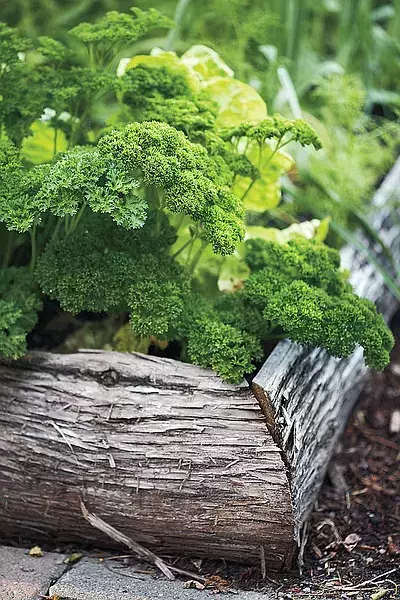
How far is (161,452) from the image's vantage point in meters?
1.63

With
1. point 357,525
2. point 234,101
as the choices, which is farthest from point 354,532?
point 234,101

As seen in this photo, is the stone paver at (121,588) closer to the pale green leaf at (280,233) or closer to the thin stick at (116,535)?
the thin stick at (116,535)

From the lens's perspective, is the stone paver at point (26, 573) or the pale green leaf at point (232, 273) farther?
the pale green leaf at point (232, 273)

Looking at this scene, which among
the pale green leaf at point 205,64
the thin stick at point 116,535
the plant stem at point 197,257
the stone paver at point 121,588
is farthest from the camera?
the pale green leaf at point 205,64

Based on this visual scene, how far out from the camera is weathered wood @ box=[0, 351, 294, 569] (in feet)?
5.20

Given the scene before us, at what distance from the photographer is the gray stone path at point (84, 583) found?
5.10 feet

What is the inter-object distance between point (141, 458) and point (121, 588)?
0.85 feet

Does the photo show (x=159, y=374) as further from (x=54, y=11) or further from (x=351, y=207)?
(x=54, y=11)

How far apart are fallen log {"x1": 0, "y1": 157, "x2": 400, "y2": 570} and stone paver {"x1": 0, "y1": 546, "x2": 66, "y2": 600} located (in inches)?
2.4

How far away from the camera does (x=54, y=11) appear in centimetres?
325

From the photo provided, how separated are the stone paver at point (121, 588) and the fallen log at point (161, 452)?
3.4 inches

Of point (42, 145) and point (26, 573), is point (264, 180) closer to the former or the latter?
point (42, 145)

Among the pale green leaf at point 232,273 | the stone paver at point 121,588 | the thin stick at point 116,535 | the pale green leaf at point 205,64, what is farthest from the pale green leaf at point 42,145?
the stone paver at point 121,588

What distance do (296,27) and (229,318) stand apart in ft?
4.60
